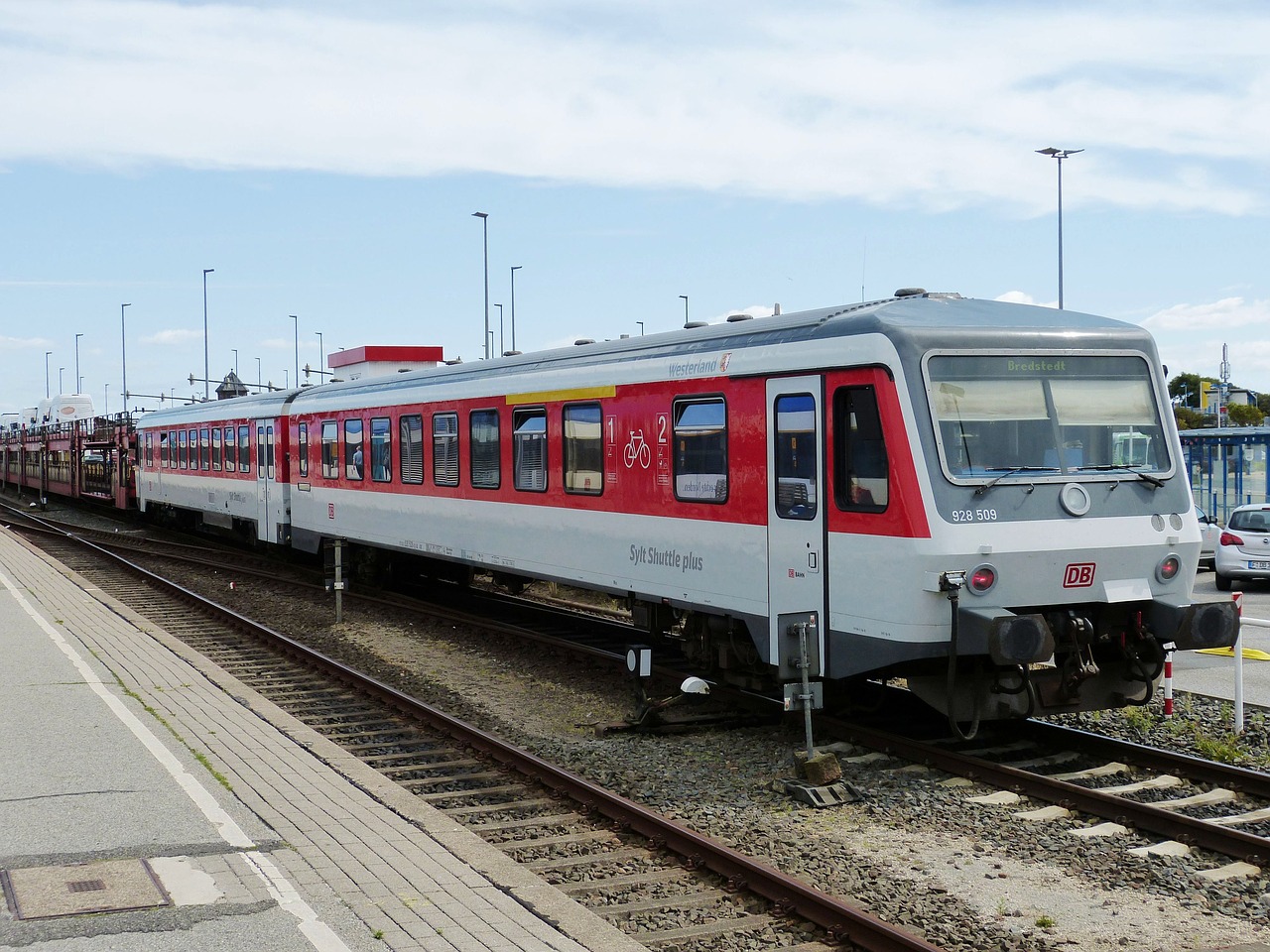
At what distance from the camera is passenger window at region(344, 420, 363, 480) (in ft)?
64.0

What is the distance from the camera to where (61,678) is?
39.8ft

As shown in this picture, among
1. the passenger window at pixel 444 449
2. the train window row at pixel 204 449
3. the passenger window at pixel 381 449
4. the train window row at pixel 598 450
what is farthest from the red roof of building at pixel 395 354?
the passenger window at pixel 444 449

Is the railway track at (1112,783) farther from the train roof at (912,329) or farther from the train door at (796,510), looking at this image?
the train roof at (912,329)

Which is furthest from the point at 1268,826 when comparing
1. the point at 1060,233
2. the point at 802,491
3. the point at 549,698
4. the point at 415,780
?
the point at 1060,233

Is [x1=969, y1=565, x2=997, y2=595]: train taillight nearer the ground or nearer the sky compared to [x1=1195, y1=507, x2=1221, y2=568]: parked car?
nearer the sky

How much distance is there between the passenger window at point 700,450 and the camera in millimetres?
10555

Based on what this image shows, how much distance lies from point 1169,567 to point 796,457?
275 cm

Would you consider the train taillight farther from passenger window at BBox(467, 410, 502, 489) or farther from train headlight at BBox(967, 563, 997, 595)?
passenger window at BBox(467, 410, 502, 489)

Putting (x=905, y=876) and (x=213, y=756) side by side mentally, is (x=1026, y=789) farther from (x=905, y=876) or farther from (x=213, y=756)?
(x=213, y=756)

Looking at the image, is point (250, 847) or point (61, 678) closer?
point (250, 847)

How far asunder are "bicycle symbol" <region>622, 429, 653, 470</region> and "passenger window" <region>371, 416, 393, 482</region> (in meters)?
Result: 7.01

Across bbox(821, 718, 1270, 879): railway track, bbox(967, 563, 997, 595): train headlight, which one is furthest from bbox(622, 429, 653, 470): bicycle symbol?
bbox(967, 563, 997, 595): train headlight

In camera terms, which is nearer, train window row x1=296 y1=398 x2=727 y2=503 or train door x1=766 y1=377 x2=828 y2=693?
train door x1=766 y1=377 x2=828 y2=693

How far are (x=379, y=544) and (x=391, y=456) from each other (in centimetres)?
154
